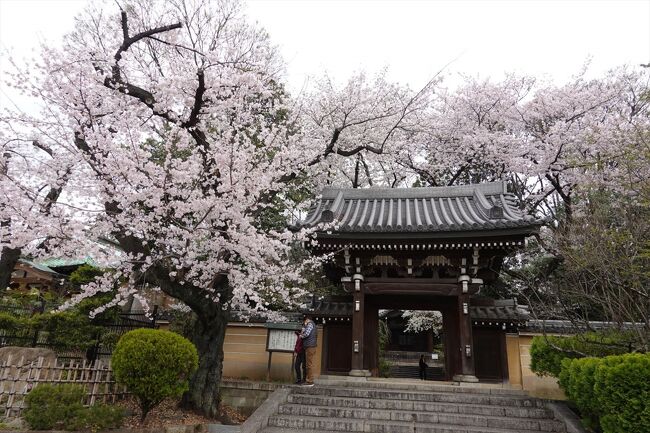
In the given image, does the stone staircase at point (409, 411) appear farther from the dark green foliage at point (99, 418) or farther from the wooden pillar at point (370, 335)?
the dark green foliage at point (99, 418)

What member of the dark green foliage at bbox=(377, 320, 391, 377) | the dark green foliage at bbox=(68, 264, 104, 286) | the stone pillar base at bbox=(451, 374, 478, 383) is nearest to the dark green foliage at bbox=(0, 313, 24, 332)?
the dark green foliage at bbox=(68, 264, 104, 286)

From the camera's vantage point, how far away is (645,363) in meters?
5.27

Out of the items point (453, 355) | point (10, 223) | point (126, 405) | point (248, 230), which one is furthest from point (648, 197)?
point (10, 223)

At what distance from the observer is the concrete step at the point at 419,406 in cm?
765

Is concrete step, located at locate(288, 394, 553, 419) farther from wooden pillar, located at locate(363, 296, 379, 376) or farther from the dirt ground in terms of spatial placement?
wooden pillar, located at locate(363, 296, 379, 376)

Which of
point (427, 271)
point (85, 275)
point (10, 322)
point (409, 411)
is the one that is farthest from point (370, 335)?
point (10, 322)

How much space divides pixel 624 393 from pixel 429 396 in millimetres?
3658

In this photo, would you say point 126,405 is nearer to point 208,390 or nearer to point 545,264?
point 208,390

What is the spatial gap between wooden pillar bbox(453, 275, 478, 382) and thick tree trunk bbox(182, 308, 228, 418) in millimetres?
5445

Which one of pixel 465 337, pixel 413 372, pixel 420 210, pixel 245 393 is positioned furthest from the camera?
pixel 413 372

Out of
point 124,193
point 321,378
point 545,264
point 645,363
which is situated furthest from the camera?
point 545,264

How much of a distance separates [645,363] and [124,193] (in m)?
7.96

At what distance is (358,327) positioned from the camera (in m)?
9.96

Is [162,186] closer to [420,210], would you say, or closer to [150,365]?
[150,365]
